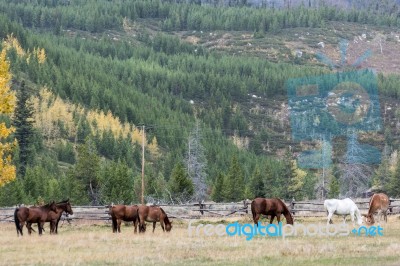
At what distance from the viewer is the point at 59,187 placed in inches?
3536

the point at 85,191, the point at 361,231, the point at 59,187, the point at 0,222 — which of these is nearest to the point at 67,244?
the point at 361,231

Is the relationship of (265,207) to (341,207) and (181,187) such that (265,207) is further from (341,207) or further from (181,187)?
(181,187)

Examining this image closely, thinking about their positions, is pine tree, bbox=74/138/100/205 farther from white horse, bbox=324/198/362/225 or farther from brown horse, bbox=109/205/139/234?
white horse, bbox=324/198/362/225

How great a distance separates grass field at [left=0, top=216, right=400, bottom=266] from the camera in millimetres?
26797

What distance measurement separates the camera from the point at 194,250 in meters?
29.7

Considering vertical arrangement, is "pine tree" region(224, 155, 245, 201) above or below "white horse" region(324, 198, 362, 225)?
below

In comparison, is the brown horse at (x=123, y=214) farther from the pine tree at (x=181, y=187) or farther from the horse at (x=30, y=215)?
the pine tree at (x=181, y=187)

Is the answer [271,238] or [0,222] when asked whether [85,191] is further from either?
[271,238]

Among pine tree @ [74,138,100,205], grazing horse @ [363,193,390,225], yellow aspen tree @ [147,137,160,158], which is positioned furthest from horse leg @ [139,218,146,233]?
yellow aspen tree @ [147,137,160,158]

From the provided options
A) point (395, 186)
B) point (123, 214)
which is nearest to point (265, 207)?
point (123, 214)

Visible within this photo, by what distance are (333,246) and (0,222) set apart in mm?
26973

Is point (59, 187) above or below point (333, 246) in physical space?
below

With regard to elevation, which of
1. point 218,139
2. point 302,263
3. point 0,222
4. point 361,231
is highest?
point 302,263

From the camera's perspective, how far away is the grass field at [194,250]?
1055 inches
